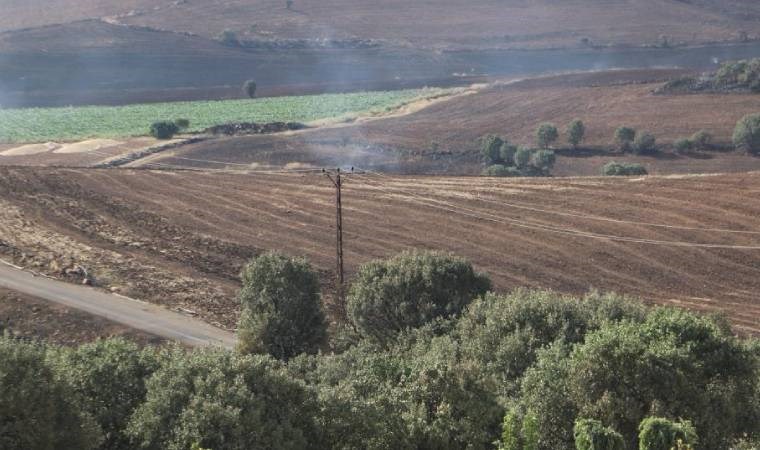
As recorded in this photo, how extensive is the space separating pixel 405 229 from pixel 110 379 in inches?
1018

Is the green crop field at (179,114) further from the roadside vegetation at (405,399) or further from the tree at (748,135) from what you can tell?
the roadside vegetation at (405,399)

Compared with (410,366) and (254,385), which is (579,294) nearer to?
(410,366)

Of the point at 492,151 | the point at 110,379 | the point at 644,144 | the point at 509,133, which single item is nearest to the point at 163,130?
the point at 492,151

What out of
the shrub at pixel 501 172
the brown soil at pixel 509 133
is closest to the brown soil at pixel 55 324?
the brown soil at pixel 509 133

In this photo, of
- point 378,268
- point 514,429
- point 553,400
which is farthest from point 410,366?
point 378,268

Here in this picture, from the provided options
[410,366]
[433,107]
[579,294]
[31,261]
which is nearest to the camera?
[410,366]

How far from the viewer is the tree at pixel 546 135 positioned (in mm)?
69312

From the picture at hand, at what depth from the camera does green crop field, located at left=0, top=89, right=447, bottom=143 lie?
3049 inches

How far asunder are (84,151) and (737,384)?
5629 cm

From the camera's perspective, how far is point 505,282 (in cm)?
3506

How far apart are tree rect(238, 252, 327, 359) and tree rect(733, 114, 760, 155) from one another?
48.3 metres

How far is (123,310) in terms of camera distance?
3169cm

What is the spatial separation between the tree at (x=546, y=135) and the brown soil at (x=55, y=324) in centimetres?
4592

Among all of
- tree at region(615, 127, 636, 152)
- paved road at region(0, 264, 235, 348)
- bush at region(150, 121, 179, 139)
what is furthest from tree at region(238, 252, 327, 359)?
tree at region(615, 127, 636, 152)
